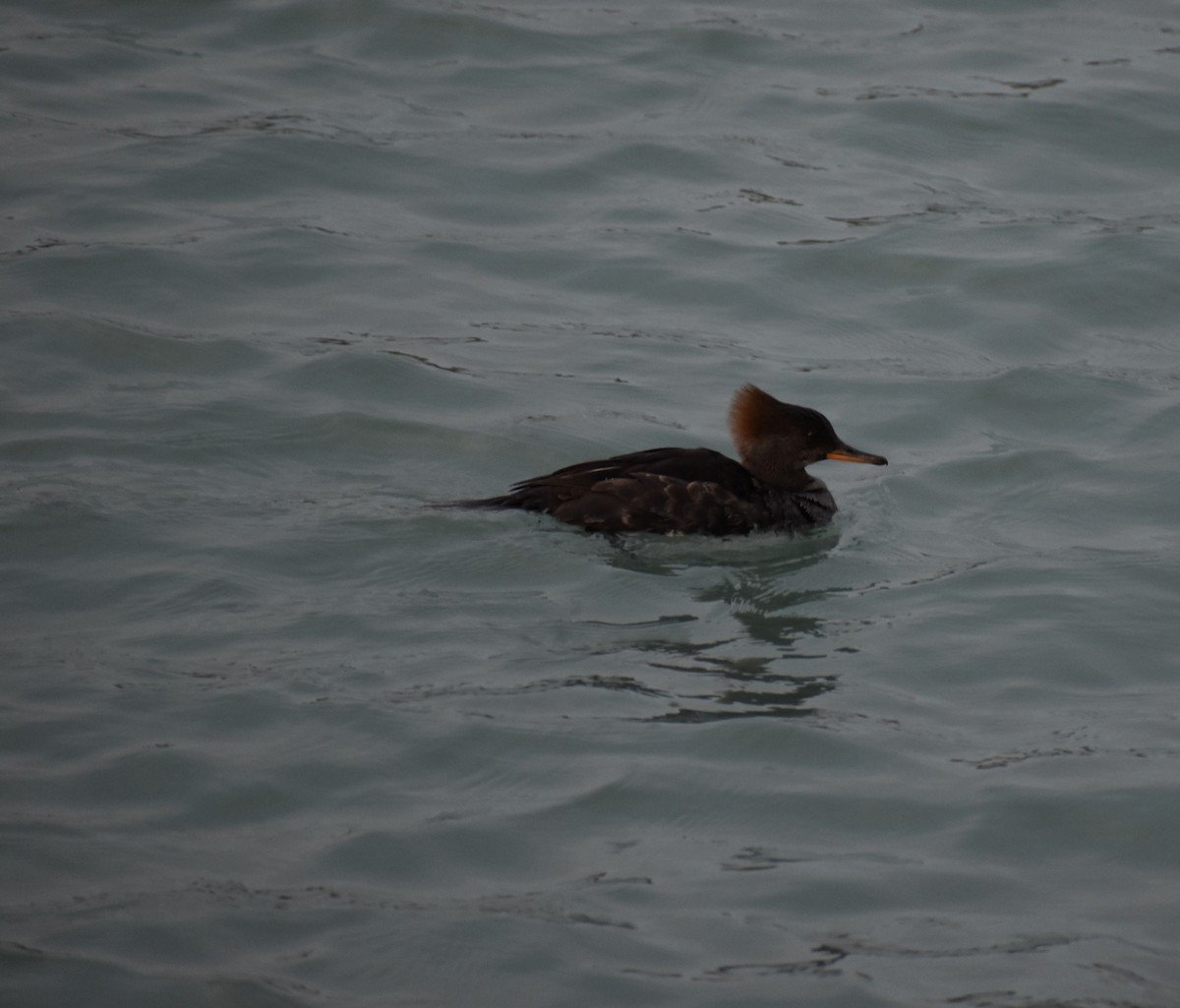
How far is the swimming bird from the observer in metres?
8.27

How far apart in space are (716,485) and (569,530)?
74cm

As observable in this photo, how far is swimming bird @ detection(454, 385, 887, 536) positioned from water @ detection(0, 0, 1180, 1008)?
0.14 m

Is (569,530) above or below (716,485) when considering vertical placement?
below

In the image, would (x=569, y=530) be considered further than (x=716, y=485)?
No

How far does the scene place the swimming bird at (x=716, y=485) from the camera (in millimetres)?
8266

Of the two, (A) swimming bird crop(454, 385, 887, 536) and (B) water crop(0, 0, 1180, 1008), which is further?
(A) swimming bird crop(454, 385, 887, 536)

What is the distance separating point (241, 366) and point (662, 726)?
4.20 meters

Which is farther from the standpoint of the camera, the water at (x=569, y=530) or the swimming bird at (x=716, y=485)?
the swimming bird at (x=716, y=485)

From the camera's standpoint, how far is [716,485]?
8438mm

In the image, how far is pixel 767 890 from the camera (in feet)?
18.0

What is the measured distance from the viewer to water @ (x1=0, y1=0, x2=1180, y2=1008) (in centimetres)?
533

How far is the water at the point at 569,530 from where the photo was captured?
533 centimetres

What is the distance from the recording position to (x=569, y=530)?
827cm

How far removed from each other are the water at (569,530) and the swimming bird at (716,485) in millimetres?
137
